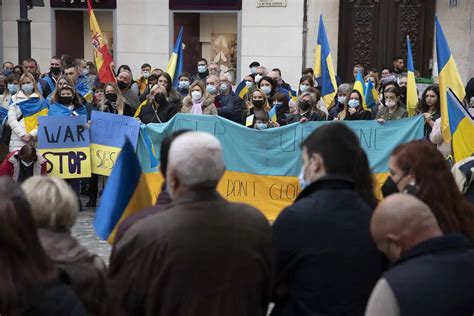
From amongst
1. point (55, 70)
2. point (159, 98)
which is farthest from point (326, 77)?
point (55, 70)

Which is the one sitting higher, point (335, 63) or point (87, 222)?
point (335, 63)

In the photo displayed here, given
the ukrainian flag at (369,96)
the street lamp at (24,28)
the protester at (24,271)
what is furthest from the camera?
the street lamp at (24,28)

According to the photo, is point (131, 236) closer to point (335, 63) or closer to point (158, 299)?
point (158, 299)

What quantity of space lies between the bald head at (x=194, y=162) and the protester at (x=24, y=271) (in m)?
0.67

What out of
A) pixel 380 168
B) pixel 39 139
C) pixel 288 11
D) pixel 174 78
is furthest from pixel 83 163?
pixel 288 11

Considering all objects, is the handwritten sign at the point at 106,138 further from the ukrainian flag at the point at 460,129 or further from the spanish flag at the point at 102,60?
the ukrainian flag at the point at 460,129

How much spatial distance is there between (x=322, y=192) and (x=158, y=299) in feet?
3.06

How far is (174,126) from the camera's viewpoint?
1109 centimetres

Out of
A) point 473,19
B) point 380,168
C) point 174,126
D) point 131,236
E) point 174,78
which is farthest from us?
point 473,19

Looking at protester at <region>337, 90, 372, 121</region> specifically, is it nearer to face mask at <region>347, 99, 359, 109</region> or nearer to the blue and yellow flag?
face mask at <region>347, 99, 359, 109</region>

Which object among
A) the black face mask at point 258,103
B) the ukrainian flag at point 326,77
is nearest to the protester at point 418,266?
the black face mask at point 258,103

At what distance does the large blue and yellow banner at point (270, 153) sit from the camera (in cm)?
1045

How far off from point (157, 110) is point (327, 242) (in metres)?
8.21

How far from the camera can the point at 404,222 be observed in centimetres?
341
